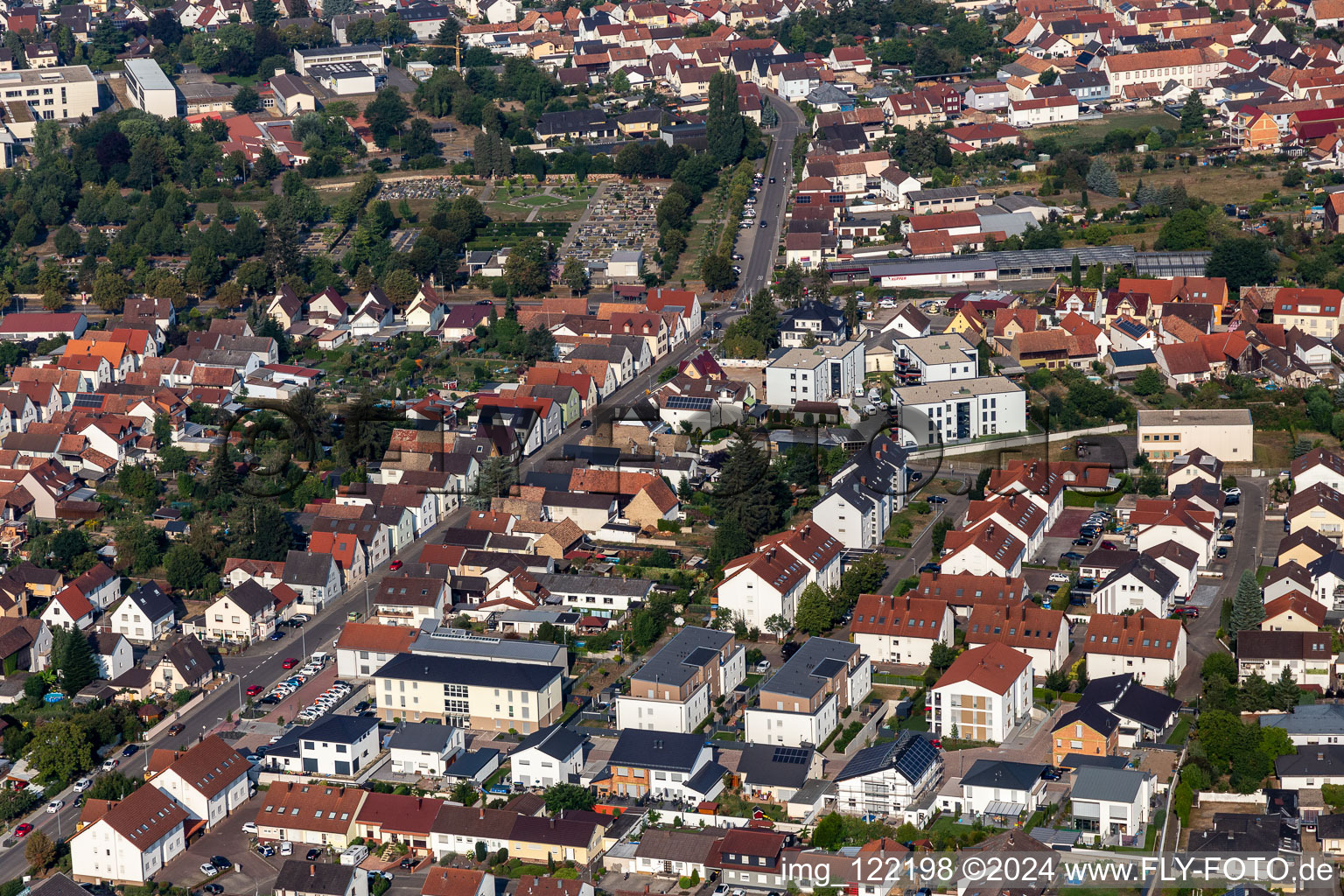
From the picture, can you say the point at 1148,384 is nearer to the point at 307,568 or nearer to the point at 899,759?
the point at 899,759

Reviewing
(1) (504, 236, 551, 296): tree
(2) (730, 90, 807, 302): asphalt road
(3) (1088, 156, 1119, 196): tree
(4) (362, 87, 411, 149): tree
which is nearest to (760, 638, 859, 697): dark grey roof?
(2) (730, 90, 807, 302): asphalt road

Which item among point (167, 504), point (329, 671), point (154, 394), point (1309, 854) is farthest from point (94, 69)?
point (1309, 854)

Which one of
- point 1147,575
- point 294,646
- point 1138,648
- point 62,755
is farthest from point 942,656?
point 62,755

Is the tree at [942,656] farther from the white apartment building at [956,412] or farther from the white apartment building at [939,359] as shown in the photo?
the white apartment building at [939,359]

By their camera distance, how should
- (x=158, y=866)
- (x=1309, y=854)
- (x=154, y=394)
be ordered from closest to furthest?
(x=1309, y=854)
(x=158, y=866)
(x=154, y=394)

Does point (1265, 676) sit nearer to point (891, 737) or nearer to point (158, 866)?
point (891, 737)

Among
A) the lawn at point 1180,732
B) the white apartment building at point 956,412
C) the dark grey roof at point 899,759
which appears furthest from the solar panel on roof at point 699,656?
the white apartment building at point 956,412
